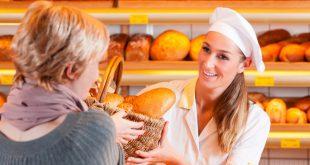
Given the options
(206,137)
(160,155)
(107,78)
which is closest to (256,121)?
(206,137)

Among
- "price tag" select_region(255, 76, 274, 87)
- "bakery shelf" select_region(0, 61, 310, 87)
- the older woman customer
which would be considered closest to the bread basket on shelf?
the older woman customer

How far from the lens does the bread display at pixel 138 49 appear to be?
355cm

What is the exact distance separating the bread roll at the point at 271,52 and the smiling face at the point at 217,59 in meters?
1.31

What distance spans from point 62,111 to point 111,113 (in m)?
0.38

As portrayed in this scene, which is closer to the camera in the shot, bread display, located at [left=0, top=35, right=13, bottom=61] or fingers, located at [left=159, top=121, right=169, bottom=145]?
fingers, located at [left=159, top=121, right=169, bottom=145]

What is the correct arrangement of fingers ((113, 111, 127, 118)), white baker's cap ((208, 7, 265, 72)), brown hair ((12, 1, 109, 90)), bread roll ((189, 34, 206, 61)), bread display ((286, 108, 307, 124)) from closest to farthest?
brown hair ((12, 1, 109, 90)) → fingers ((113, 111, 127, 118)) → white baker's cap ((208, 7, 265, 72)) → bread display ((286, 108, 307, 124)) → bread roll ((189, 34, 206, 61))

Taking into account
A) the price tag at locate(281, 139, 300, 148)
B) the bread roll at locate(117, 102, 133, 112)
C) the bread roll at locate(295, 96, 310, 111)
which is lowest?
the price tag at locate(281, 139, 300, 148)

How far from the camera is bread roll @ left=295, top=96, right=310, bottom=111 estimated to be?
11.8ft

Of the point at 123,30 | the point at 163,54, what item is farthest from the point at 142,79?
the point at 123,30

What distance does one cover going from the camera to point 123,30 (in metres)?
3.90

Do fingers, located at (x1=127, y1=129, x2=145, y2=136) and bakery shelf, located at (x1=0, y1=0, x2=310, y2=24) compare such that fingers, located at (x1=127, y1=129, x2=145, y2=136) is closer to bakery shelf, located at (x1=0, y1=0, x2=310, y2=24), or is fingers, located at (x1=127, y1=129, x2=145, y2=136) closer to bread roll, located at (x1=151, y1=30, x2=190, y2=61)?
bakery shelf, located at (x1=0, y1=0, x2=310, y2=24)

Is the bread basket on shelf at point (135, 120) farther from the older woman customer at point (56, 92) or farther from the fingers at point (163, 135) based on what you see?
the older woman customer at point (56, 92)

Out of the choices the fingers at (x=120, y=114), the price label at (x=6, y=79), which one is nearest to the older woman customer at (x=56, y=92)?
the fingers at (x=120, y=114)

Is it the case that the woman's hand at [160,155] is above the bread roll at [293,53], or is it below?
below
